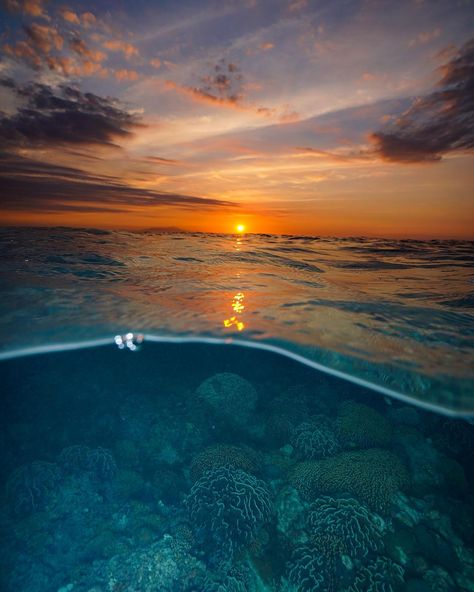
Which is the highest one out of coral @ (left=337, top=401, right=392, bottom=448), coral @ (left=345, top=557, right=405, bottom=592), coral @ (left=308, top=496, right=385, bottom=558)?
coral @ (left=337, top=401, right=392, bottom=448)

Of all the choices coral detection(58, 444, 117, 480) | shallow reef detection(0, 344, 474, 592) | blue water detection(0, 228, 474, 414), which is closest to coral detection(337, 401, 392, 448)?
shallow reef detection(0, 344, 474, 592)

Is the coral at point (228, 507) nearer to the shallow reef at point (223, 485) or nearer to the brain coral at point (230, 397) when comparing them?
the shallow reef at point (223, 485)

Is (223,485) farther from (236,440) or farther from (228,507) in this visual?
(236,440)

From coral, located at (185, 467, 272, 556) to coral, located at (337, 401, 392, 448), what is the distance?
2683 millimetres

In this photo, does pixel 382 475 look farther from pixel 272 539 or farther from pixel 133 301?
pixel 133 301

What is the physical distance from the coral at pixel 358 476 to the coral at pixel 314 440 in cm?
44

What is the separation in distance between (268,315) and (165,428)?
417cm

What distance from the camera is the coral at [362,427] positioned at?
7.65 meters

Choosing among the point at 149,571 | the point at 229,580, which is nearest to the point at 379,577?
the point at 229,580

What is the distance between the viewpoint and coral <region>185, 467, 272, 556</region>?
5.82 metres

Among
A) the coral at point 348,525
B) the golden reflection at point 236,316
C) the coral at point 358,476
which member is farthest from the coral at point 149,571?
the golden reflection at point 236,316

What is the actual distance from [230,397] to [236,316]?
9.47 feet

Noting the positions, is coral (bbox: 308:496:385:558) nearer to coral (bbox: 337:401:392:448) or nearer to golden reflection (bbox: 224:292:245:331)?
coral (bbox: 337:401:392:448)

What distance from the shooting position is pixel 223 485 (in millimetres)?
6309
